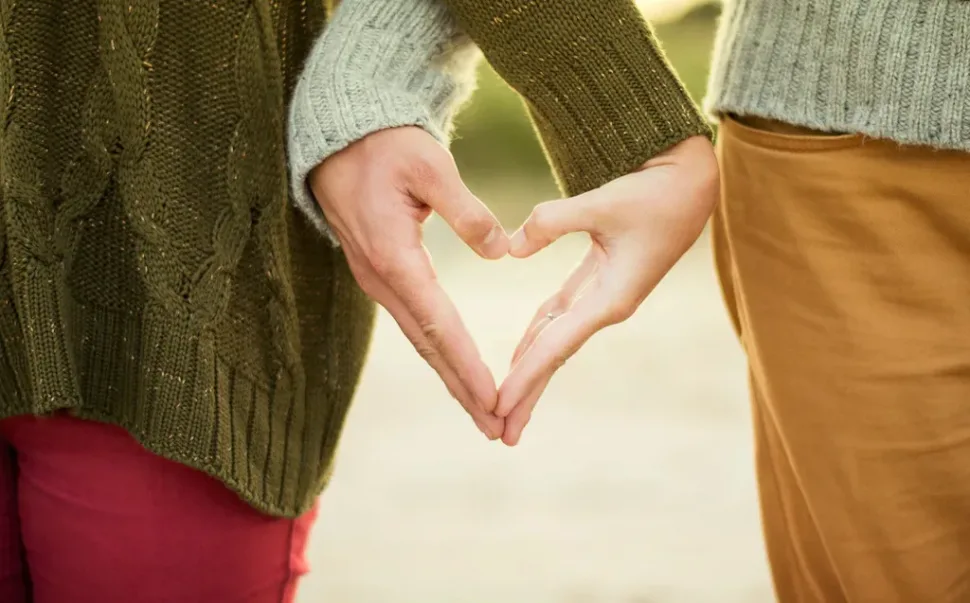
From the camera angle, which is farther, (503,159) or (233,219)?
(503,159)

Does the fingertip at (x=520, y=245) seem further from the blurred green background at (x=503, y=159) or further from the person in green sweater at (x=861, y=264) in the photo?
the blurred green background at (x=503, y=159)

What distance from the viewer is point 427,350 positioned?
585 millimetres

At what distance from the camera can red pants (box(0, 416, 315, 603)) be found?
0.64 metres

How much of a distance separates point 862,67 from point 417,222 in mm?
311

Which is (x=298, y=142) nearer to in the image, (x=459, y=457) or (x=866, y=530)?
(x=866, y=530)

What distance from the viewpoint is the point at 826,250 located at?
69cm

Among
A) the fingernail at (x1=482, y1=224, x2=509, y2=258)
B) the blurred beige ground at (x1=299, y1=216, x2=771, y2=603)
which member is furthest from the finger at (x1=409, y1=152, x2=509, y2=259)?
the blurred beige ground at (x1=299, y1=216, x2=771, y2=603)

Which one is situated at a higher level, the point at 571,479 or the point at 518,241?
the point at 518,241

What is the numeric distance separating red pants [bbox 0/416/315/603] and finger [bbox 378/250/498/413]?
20cm

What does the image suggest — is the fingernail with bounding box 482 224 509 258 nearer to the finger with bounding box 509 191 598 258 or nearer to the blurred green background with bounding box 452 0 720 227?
the finger with bounding box 509 191 598 258

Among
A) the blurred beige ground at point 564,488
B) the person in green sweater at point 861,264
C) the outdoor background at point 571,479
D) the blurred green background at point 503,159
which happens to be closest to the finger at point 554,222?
the person in green sweater at point 861,264

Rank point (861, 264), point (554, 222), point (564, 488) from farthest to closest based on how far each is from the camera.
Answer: point (564, 488) → point (861, 264) → point (554, 222)

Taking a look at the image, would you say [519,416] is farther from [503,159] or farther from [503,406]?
[503,159]

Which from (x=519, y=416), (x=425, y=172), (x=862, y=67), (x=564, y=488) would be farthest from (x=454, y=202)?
(x=564, y=488)
